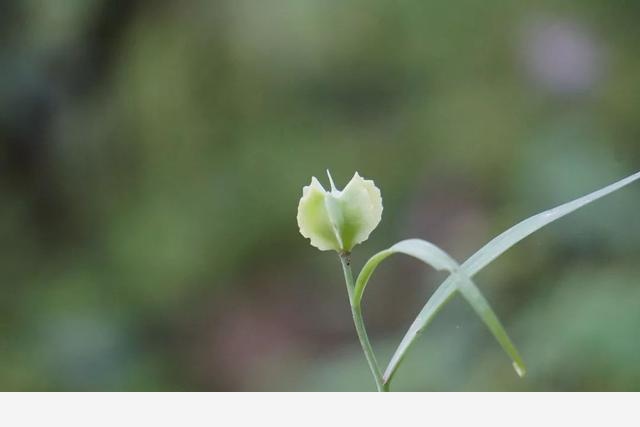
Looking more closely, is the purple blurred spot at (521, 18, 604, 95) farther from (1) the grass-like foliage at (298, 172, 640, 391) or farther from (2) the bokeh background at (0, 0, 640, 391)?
(1) the grass-like foliage at (298, 172, 640, 391)

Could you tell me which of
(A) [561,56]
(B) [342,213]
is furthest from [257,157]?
(B) [342,213]

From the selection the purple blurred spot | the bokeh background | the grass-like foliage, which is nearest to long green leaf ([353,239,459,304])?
the grass-like foliage

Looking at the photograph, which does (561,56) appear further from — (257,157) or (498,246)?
(498,246)

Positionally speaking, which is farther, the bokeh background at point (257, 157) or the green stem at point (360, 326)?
the bokeh background at point (257, 157)

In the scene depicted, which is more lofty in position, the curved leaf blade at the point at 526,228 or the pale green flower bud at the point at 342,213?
the pale green flower bud at the point at 342,213

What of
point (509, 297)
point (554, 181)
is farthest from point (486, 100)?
point (509, 297)

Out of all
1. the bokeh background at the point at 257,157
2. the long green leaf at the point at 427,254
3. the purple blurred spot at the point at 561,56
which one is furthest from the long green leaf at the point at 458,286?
the purple blurred spot at the point at 561,56

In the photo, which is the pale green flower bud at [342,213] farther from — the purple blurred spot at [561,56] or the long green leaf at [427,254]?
the purple blurred spot at [561,56]
